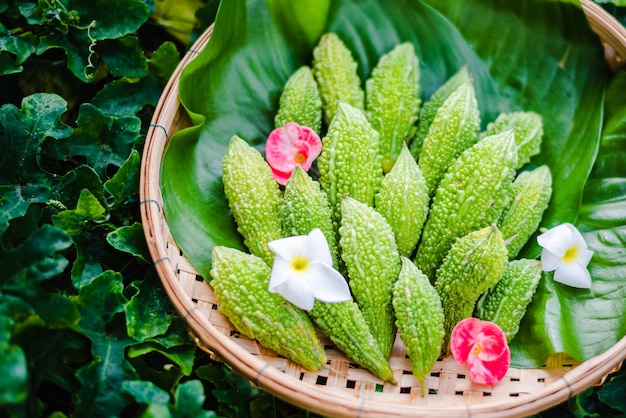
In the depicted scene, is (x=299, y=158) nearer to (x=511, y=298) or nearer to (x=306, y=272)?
(x=306, y=272)

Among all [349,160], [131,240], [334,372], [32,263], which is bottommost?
[334,372]

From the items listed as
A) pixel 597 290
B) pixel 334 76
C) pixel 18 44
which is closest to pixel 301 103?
pixel 334 76

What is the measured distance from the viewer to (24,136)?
122 cm

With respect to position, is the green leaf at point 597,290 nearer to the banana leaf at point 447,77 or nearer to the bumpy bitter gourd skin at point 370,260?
the banana leaf at point 447,77

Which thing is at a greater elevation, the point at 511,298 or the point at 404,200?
the point at 404,200

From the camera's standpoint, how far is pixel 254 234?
124 cm

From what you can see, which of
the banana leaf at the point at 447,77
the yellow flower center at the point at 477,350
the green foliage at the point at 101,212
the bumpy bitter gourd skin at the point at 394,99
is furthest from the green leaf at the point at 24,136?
the yellow flower center at the point at 477,350

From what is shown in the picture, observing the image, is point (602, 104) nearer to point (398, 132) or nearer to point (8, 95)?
point (398, 132)

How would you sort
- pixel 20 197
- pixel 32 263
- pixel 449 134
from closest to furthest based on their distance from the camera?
pixel 32 263
pixel 20 197
pixel 449 134

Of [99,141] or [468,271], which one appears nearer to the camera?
[468,271]

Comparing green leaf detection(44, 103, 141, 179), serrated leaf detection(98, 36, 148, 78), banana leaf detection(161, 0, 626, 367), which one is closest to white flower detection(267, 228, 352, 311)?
banana leaf detection(161, 0, 626, 367)

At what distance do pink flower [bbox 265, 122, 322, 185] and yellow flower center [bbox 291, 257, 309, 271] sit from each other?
27cm

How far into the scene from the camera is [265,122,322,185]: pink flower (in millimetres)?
1316

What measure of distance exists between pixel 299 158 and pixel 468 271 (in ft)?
1.39
